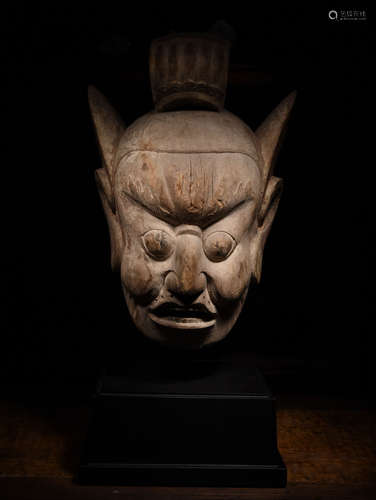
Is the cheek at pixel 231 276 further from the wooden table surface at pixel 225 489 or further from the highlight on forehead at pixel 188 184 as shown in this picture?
the wooden table surface at pixel 225 489

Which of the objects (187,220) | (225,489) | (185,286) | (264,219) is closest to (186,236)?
(187,220)

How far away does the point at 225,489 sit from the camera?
1812 millimetres

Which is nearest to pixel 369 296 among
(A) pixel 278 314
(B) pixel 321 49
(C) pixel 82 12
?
(A) pixel 278 314

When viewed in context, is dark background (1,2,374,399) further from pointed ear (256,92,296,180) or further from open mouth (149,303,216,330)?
open mouth (149,303,216,330)

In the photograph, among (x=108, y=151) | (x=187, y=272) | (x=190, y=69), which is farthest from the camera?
(x=108, y=151)

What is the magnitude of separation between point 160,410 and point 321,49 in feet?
5.78

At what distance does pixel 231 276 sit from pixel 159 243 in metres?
0.29

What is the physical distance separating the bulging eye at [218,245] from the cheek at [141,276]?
0.67 ft

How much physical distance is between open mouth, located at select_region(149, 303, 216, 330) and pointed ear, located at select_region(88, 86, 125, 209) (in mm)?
501

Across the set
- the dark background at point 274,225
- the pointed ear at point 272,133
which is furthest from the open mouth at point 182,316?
the dark background at point 274,225

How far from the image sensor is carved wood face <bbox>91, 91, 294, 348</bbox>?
5.88 feet

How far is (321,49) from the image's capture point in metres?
2.30

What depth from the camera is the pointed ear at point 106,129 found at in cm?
204

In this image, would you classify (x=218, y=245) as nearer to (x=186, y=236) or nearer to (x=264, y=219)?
(x=186, y=236)
